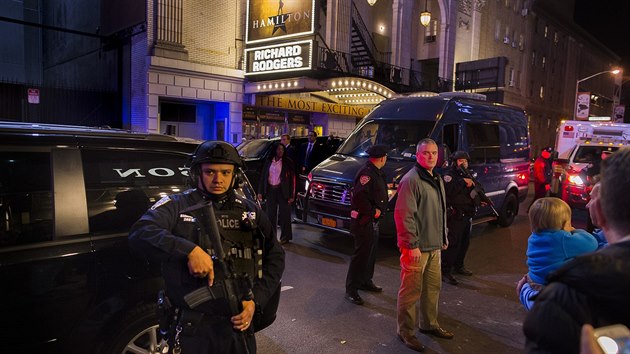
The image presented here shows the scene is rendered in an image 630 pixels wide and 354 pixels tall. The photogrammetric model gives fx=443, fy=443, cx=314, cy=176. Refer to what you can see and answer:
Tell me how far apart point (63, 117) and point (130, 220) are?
1439 cm

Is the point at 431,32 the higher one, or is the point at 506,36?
the point at 506,36

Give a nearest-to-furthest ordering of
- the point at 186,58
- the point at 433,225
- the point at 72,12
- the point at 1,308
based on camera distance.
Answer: the point at 1,308 → the point at 433,225 → the point at 186,58 → the point at 72,12

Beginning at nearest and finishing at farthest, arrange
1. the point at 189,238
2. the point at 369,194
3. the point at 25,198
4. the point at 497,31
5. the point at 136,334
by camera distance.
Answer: the point at 189,238
the point at 25,198
the point at 136,334
the point at 369,194
the point at 497,31

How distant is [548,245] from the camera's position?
8.73ft

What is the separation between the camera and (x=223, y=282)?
7.24 ft

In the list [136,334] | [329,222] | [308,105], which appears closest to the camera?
[136,334]

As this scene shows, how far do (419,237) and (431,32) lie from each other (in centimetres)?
2624

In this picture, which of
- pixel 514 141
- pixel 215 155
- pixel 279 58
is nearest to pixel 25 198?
pixel 215 155

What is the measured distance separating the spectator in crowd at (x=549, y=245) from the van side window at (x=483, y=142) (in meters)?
6.15

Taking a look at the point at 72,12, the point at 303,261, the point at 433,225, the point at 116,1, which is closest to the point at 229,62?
the point at 116,1

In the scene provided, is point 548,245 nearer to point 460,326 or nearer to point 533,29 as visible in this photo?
point 460,326

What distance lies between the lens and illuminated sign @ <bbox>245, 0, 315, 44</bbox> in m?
14.0

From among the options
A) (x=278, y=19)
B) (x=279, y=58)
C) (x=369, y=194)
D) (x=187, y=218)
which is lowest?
(x=369, y=194)

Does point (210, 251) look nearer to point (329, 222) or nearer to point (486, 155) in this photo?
point (329, 222)
